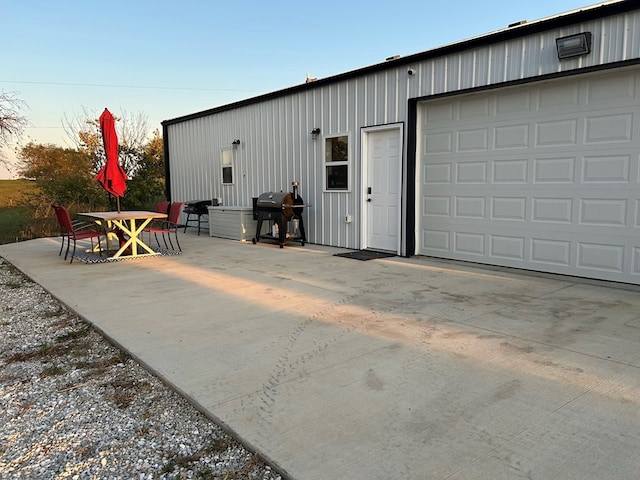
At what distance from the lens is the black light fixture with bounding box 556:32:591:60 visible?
4852mm

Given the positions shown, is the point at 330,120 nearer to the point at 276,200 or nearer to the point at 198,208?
the point at 276,200

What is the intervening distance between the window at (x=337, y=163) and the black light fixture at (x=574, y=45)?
3626 millimetres

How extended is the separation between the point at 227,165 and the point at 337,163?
400 centimetres

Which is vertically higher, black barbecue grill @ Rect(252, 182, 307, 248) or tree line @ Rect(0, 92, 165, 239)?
tree line @ Rect(0, 92, 165, 239)

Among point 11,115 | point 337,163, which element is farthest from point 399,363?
point 11,115

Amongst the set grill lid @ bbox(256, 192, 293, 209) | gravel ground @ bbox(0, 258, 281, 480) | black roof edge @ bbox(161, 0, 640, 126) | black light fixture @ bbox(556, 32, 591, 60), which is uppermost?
black roof edge @ bbox(161, 0, 640, 126)

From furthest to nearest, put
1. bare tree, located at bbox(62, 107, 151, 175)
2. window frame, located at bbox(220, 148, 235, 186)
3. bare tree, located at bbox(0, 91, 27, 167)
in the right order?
bare tree, located at bbox(62, 107, 151, 175), bare tree, located at bbox(0, 91, 27, 167), window frame, located at bbox(220, 148, 235, 186)

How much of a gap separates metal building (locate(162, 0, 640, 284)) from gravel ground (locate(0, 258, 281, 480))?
4804mm

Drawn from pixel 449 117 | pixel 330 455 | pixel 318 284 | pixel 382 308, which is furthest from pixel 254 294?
pixel 449 117

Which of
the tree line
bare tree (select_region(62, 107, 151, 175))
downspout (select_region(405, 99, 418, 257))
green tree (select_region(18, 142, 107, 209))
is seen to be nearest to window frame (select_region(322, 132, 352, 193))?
downspout (select_region(405, 99, 418, 257))

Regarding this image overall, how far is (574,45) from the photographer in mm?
4934

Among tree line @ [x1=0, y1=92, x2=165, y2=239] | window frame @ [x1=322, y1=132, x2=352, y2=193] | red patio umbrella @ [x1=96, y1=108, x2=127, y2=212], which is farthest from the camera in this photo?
tree line @ [x1=0, y1=92, x2=165, y2=239]

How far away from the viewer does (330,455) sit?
1973 mm

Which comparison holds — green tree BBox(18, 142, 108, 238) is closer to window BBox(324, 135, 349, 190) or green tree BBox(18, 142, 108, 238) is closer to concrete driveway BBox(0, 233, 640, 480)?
concrete driveway BBox(0, 233, 640, 480)
